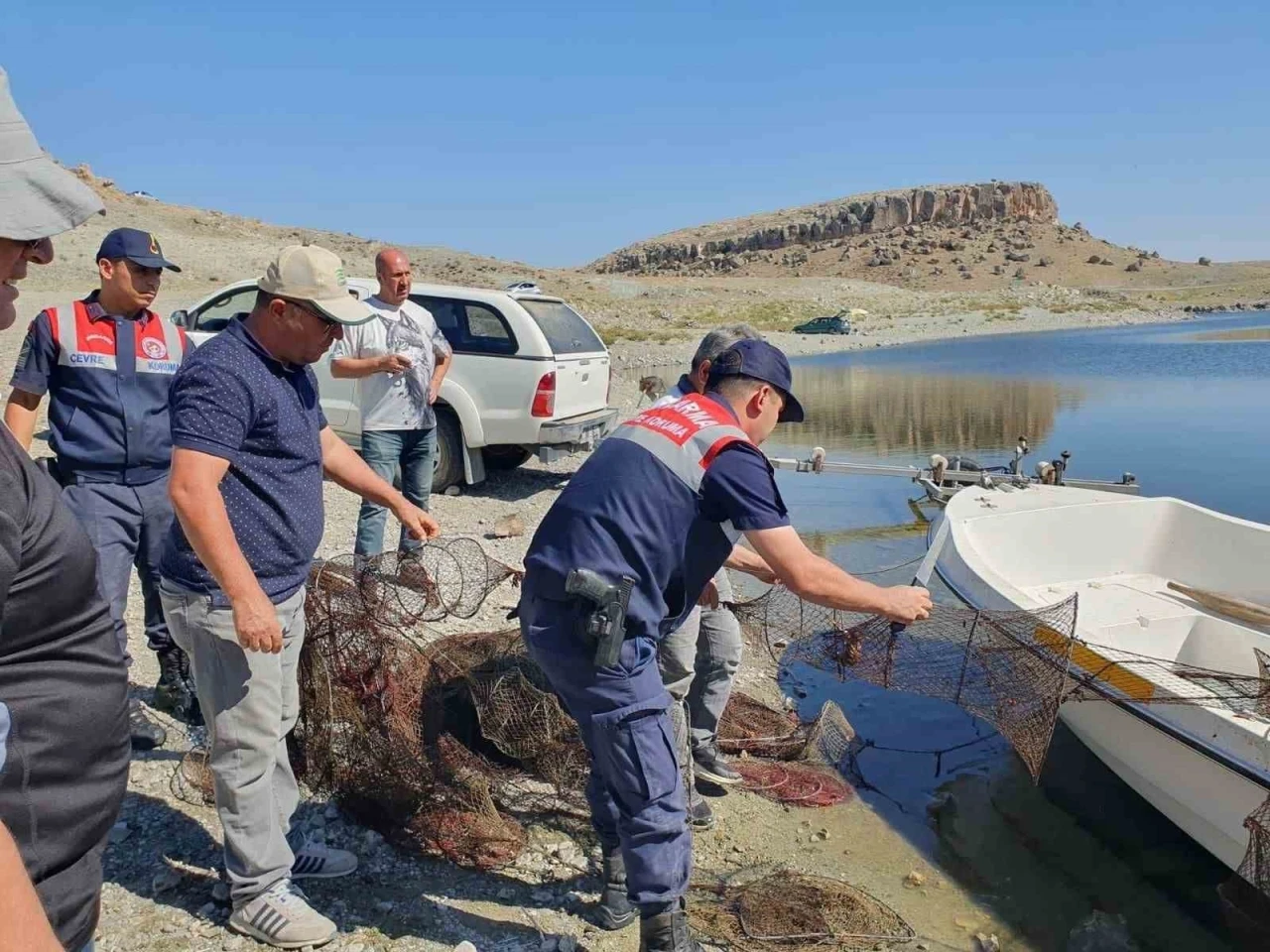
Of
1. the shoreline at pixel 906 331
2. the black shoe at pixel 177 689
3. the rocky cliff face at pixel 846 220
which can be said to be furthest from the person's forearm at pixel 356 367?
the rocky cliff face at pixel 846 220

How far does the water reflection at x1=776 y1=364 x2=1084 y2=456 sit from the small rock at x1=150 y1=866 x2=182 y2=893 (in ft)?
44.3

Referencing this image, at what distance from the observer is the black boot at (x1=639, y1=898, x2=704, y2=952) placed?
115 inches

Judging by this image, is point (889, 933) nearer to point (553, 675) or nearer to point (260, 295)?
point (553, 675)

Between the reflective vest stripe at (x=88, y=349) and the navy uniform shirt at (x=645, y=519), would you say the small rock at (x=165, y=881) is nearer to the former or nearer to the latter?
the navy uniform shirt at (x=645, y=519)

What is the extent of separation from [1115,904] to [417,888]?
302 cm

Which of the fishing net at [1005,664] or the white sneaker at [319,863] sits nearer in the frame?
the white sneaker at [319,863]

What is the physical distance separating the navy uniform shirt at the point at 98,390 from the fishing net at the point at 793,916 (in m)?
2.96

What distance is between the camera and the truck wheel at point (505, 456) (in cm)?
1039

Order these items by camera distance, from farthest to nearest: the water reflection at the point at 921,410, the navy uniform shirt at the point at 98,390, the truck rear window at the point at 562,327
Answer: the water reflection at the point at 921,410
the truck rear window at the point at 562,327
the navy uniform shirt at the point at 98,390

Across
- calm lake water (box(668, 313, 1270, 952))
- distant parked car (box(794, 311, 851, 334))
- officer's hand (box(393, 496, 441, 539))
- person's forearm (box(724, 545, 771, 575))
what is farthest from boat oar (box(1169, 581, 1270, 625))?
distant parked car (box(794, 311, 851, 334))

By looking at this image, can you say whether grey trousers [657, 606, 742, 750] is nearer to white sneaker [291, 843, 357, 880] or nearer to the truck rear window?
white sneaker [291, 843, 357, 880]

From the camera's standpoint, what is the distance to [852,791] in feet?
16.1

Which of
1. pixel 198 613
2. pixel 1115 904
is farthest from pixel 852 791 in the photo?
pixel 198 613

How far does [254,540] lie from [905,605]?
6.87 feet
